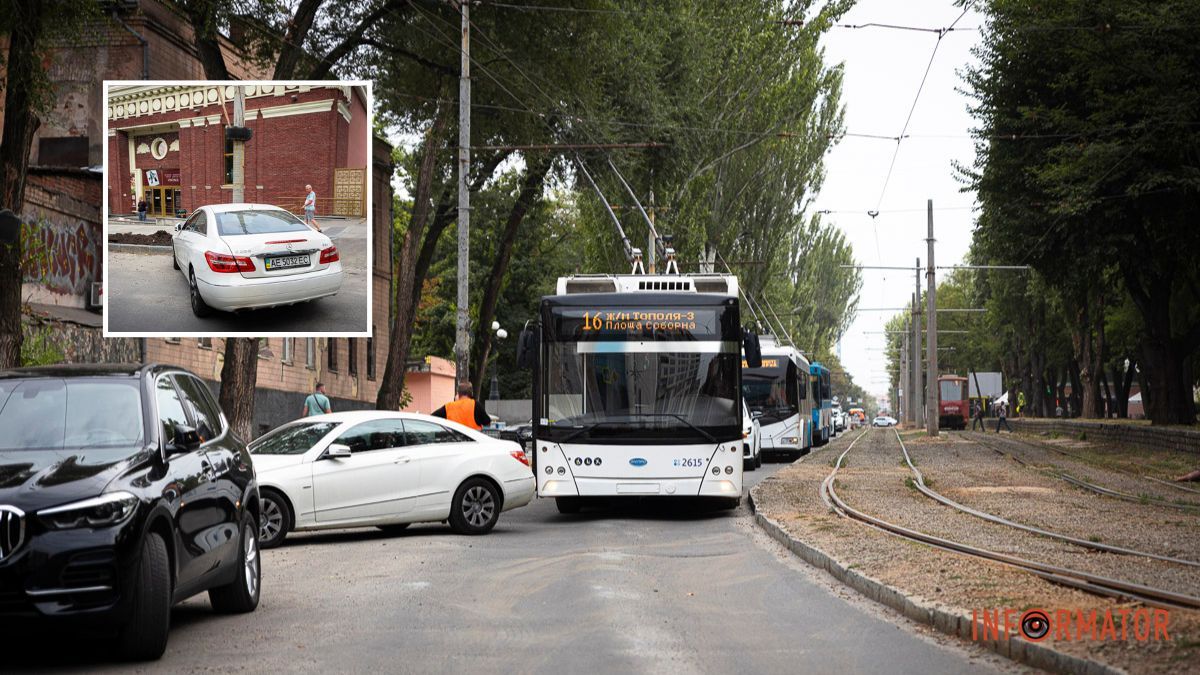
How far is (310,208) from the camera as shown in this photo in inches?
851

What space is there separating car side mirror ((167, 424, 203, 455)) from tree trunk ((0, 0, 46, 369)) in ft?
25.8

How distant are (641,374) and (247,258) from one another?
5.93m

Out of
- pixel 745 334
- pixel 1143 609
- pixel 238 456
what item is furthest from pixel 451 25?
pixel 1143 609

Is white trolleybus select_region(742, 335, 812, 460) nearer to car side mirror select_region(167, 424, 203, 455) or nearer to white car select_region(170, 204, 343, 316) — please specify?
white car select_region(170, 204, 343, 316)

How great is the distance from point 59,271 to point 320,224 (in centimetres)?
711

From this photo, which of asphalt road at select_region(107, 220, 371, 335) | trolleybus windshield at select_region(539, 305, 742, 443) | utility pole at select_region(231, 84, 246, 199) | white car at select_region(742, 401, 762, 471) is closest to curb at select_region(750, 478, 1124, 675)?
trolleybus windshield at select_region(539, 305, 742, 443)

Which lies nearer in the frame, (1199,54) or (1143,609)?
(1143,609)

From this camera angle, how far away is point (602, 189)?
38312 millimetres

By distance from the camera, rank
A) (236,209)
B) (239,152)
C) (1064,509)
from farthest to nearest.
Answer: (239,152) < (236,209) < (1064,509)

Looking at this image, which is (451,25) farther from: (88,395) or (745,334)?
(88,395)

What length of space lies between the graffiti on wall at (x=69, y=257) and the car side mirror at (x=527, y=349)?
34.1ft

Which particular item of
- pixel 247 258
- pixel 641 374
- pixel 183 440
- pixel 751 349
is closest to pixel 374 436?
pixel 641 374

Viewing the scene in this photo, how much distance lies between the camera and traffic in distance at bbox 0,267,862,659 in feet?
24.5

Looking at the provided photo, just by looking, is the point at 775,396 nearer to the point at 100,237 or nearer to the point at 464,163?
the point at 464,163
